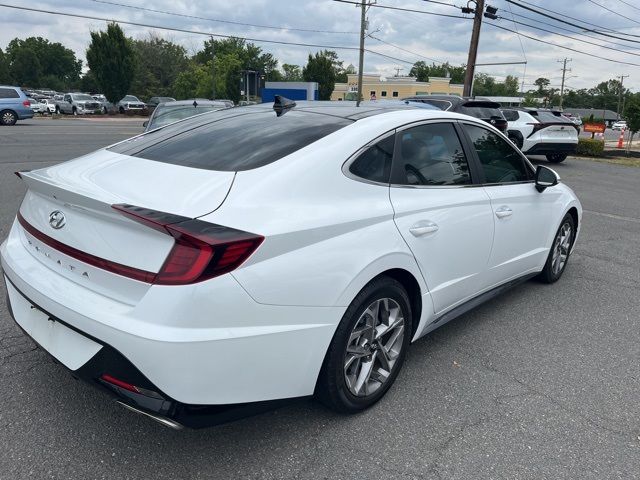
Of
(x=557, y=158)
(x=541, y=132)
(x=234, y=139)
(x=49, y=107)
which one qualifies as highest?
(x=234, y=139)

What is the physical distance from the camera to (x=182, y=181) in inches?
93.0

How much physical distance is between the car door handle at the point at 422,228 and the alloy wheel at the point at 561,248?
87.4 inches

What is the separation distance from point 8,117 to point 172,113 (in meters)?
17.5

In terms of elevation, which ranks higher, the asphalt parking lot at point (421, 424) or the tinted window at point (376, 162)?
the tinted window at point (376, 162)

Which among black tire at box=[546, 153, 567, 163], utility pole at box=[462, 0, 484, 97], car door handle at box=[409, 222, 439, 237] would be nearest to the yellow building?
utility pole at box=[462, 0, 484, 97]

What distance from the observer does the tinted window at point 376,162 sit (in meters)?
2.68

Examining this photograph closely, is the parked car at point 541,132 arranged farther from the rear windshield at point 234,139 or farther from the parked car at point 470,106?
the rear windshield at point 234,139

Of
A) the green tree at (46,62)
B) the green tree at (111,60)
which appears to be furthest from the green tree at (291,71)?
the green tree at (111,60)

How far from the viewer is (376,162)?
2787 mm

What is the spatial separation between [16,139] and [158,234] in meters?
16.8

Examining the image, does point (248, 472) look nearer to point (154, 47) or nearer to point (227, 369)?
point (227, 369)

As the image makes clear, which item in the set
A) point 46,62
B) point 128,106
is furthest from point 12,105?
point 46,62

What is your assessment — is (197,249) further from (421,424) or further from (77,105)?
(77,105)

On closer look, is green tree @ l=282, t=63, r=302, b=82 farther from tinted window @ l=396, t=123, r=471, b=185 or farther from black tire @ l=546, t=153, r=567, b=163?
tinted window @ l=396, t=123, r=471, b=185
